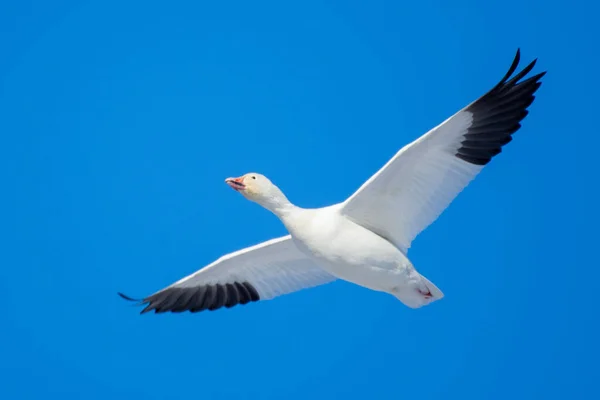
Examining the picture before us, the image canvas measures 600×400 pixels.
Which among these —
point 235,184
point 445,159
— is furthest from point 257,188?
point 445,159

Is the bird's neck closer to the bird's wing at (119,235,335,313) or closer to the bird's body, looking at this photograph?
the bird's body

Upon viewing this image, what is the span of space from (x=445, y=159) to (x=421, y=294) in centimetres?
175

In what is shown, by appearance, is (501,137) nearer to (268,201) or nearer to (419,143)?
(419,143)

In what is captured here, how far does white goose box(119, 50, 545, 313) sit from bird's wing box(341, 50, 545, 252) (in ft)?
0.04

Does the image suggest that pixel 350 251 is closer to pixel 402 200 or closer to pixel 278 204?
pixel 402 200

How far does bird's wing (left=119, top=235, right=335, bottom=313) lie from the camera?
47.4 ft

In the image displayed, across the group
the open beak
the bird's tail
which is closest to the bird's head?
the open beak

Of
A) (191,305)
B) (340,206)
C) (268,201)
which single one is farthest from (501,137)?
(191,305)

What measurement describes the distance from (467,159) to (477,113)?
579 millimetres

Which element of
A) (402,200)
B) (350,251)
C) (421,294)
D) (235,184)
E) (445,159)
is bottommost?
(421,294)

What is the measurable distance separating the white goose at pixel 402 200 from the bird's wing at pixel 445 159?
0.01 meters

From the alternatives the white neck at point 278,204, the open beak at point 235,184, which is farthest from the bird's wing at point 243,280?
the open beak at point 235,184

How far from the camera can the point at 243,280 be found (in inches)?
587

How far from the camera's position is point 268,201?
1328 centimetres
